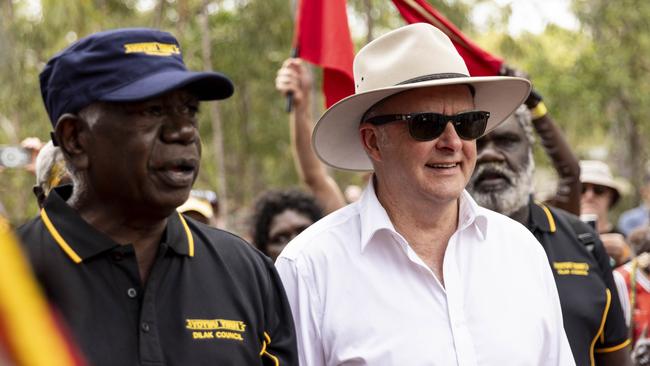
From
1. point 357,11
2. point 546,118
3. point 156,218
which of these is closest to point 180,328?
point 156,218

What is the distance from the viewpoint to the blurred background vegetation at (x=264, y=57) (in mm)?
18422

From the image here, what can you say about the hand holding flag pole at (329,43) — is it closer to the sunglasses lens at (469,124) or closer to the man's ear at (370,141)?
the man's ear at (370,141)

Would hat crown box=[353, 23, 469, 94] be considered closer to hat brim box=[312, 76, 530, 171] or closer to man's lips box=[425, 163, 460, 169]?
hat brim box=[312, 76, 530, 171]

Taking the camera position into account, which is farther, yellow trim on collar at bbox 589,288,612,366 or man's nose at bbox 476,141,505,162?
man's nose at bbox 476,141,505,162

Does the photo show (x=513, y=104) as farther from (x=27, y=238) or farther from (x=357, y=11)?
(x=357, y=11)

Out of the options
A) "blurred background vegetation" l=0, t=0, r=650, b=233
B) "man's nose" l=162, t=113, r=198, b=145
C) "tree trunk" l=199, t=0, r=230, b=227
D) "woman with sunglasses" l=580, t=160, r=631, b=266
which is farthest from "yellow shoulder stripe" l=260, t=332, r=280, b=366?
"blurred background vegetation" l=0, t=0, r=650, b=233

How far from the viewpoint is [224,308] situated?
2359 mm

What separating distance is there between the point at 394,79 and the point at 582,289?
3.88 ft

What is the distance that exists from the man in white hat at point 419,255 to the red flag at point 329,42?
6.07 ft

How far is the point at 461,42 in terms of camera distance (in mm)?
4746

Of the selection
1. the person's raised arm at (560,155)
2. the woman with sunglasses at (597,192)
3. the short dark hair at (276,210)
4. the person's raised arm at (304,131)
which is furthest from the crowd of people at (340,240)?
the woman with sunglasses at (597,192)

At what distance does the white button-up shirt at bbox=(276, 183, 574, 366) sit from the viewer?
8.93 feet

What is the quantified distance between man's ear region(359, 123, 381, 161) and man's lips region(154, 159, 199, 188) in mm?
889

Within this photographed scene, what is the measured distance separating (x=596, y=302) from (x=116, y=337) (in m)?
2.04
